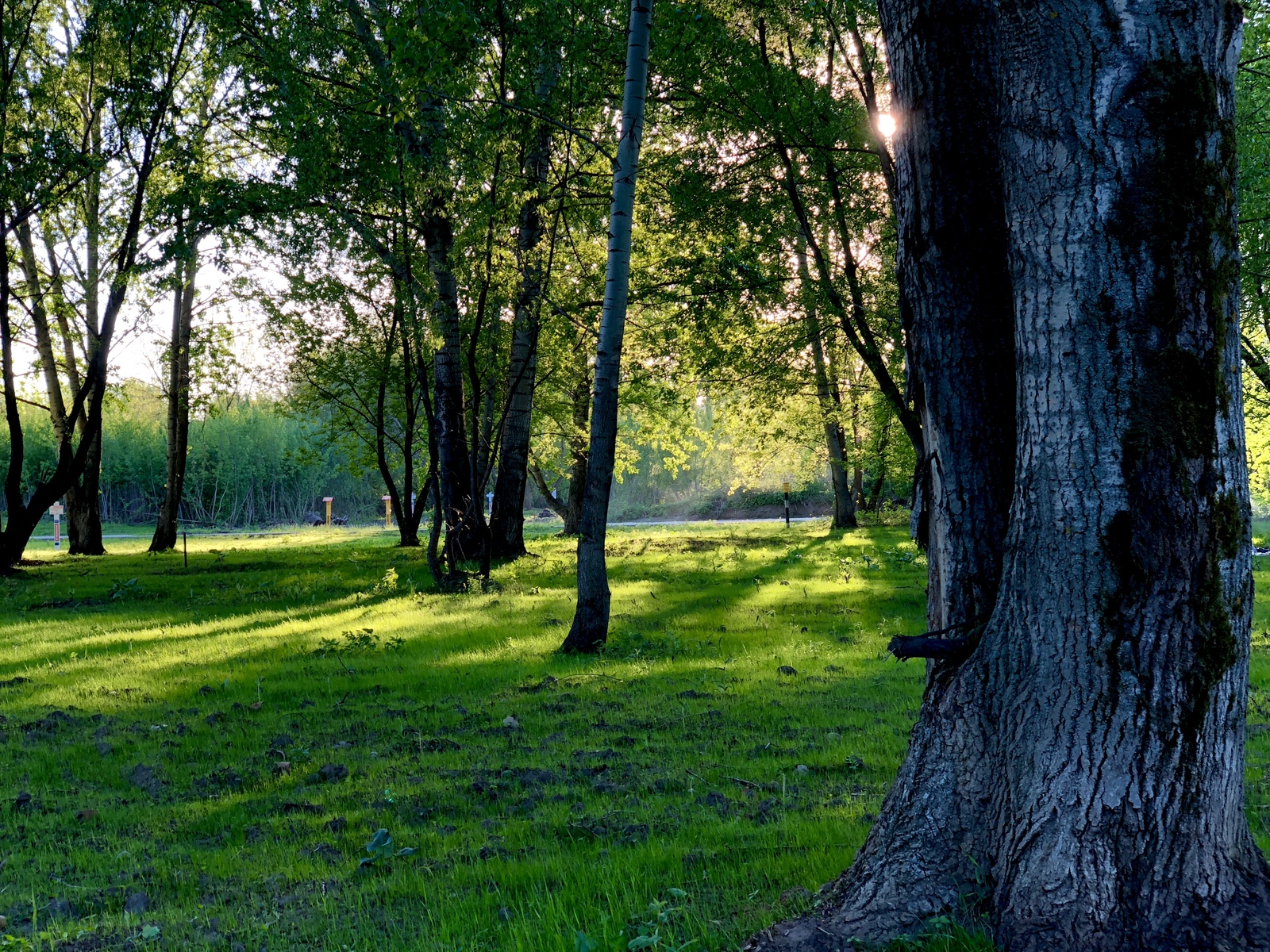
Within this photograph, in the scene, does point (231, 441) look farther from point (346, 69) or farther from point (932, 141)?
point (932, 141)

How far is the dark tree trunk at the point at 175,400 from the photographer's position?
26.1 metres

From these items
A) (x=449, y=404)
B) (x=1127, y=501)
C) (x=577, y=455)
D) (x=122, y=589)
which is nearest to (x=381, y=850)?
(x=1127, y=501)

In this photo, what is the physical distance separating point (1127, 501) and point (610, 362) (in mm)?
7192

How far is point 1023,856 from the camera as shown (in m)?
2.84

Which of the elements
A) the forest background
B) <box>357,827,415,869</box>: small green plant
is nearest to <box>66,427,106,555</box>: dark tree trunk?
the forest background

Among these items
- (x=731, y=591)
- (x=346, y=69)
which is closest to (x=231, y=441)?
(x=346, y=69)

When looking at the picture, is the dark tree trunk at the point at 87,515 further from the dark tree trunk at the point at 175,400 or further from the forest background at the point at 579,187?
the forest background at the point at 579,187

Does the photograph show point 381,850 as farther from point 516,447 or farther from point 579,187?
point 516,447

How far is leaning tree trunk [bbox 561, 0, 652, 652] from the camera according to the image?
917 centimetres

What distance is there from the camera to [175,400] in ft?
85.7

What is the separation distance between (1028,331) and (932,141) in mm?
836

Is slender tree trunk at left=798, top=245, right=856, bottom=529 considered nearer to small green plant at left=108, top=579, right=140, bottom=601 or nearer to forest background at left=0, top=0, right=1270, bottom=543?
forest background at left=0, top=0, right=1270, bottom=543

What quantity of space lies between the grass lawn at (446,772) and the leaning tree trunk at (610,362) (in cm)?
51

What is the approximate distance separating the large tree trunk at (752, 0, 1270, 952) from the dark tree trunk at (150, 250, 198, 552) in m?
26.9
